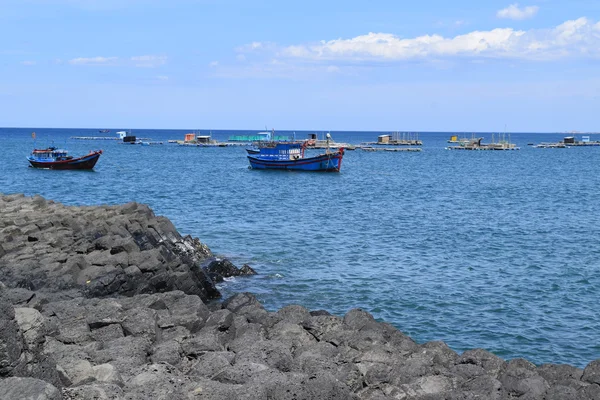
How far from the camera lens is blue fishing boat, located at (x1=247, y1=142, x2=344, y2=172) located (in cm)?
7062

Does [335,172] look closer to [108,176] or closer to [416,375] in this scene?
[108,176]

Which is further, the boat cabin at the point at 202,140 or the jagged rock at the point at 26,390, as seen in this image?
the boat cabin at the point at 202,140

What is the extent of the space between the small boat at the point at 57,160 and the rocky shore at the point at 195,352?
5331 centimetres

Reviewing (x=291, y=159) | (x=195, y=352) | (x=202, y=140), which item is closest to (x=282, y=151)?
(x=291, y=159)

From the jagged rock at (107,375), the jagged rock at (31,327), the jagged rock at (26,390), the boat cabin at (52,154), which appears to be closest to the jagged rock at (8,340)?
the jagged rock at (31,327)

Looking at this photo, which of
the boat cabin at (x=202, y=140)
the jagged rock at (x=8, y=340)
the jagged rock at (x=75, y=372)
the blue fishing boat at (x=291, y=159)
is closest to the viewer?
the jagged rock at (x=8, y=340)

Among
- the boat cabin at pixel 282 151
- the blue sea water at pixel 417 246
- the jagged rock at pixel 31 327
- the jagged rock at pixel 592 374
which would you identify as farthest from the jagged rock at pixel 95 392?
the boat cabin at pixel 282 151

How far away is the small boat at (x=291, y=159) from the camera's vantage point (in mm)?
70625

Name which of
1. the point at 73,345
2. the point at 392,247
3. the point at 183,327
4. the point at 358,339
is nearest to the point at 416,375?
the point at 358,339

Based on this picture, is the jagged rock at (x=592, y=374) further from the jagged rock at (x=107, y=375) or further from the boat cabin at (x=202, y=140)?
the boat cabin at (x=202, y=140)

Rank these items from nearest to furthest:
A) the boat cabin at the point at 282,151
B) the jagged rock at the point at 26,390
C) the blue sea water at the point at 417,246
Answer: the jagged rock at the point at 26,390, the blue sea water at the point at 417,246, the boat cabin at the point at 282,151

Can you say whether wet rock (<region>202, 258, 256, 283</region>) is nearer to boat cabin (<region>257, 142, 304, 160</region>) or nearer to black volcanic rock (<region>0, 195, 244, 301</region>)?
black volcanic rock (<region>0, 195, 244, 301</region>)

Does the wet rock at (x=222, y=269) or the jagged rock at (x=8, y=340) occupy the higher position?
the jagged rock at (x=8, y=340)

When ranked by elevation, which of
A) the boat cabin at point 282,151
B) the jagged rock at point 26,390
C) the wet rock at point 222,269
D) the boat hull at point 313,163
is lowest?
the wet rock at point 222,269
